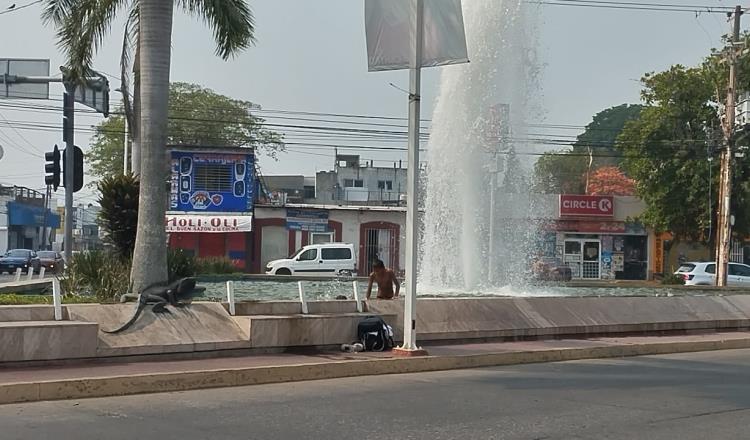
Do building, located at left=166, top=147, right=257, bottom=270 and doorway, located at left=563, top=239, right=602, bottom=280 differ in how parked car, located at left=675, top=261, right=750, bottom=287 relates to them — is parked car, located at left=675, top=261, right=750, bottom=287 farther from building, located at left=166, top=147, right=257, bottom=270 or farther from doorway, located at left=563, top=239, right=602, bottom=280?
building, located at left=166, top=147, right=257, bottom=270

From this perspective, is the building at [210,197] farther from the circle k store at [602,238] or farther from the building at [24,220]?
the building at [24,220]

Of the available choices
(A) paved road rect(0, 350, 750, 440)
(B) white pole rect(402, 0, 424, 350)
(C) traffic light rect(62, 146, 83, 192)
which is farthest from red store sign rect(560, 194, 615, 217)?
(B) white pole rect(402, 0, 424, 350)

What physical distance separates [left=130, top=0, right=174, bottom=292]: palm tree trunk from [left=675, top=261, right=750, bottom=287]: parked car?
3110cm

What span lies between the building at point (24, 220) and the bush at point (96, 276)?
5546 cm

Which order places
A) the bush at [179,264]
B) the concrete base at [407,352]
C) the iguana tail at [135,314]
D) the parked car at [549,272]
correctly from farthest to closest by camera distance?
the parked car at [549,272] → the bush at [179,264] → the concrete base at [407,352] → the iguana tail at [135,314]

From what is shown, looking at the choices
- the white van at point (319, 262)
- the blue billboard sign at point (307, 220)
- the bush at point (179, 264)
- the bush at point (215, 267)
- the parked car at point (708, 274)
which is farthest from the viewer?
the blue billboard sign at point (307, 220)

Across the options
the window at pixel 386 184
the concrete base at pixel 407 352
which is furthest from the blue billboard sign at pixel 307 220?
the window at pixel 386 184

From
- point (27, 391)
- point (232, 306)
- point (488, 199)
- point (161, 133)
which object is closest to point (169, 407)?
point (27, 391)

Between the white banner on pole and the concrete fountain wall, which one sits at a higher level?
the white banner on pole

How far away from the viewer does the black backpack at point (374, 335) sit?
615 inches

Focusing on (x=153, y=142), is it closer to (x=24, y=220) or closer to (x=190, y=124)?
(x=190, y=124)

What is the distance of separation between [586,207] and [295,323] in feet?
133

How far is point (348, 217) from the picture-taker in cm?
5175

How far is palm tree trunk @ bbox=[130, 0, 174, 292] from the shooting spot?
1576 cm
